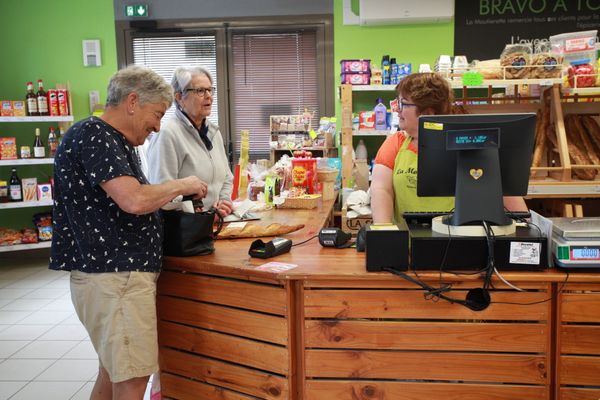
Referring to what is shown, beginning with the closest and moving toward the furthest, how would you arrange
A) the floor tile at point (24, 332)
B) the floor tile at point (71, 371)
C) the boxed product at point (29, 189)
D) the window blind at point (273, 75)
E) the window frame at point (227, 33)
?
the floor tile at point (71, 371)
the floor tile at point (24, 332)
the boxed product at point (29, 189)
the window frame at point (227, 33)
the window blind at point (273, 75)

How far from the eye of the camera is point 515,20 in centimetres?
630

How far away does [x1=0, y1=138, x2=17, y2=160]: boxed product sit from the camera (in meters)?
6.43

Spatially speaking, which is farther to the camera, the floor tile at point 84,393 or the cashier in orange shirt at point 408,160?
the floor tile at point 84,393

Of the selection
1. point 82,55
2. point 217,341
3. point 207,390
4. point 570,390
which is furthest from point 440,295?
point 82,55

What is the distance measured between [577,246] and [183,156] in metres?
1.96

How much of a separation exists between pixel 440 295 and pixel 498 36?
5.16 m

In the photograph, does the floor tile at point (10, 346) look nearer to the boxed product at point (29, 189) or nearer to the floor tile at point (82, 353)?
the floor tile at point (82, 353)

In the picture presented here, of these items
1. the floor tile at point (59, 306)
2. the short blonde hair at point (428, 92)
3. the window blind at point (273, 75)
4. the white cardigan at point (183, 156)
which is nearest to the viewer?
the short blonde hair at point (428, 92)

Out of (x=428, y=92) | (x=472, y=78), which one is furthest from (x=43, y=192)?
(x=428, y=92)

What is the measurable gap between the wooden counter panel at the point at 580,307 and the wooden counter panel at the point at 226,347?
3.47 ft

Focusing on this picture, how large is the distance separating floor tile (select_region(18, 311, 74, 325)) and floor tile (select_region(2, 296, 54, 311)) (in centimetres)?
18

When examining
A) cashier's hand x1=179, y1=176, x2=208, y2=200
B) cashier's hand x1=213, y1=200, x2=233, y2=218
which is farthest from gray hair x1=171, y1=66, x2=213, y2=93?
cashier's hand x1=179, y1=176, x2=208, y2=200

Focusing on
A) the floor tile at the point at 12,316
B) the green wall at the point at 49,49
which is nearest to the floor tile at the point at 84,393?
the floor tile at the point at 12,316

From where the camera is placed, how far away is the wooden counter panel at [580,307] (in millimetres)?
2018
